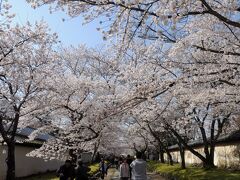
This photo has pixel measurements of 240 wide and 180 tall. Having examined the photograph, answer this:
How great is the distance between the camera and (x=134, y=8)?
775 cm

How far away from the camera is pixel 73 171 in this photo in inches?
550

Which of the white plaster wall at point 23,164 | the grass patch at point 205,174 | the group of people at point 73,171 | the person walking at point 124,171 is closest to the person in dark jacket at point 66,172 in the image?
the group of people at point 73,171

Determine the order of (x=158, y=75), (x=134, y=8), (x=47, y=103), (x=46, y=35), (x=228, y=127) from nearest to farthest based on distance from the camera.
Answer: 1. (x=134, y=8)
2. (x=158, y=75)
3. (x=46, y=35)
4. (x=47, y=103)
5. (x=228, y=127)

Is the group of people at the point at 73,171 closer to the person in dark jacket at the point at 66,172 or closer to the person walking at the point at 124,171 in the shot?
the person in dark jacket at the point at 66,172

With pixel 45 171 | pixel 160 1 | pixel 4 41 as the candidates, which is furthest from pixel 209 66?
pixel 45 171

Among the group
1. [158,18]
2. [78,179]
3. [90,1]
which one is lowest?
[78,179]

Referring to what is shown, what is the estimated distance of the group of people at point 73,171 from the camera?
13344mm

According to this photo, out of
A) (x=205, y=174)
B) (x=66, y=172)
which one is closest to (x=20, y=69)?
(x=66, y=172)

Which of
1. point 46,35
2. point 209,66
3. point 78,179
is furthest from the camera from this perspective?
point 46,35

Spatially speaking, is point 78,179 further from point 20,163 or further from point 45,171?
point 45,171

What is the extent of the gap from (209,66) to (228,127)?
27.6 meters

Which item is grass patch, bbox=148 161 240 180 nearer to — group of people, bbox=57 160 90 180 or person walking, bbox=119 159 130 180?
person walking, bbox=119 159 130 180

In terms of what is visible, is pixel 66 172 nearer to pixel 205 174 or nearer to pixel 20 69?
pixel 20 69

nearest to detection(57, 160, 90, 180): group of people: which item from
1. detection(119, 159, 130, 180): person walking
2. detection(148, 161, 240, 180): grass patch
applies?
detection(119, 159, 130, 180): person walking
